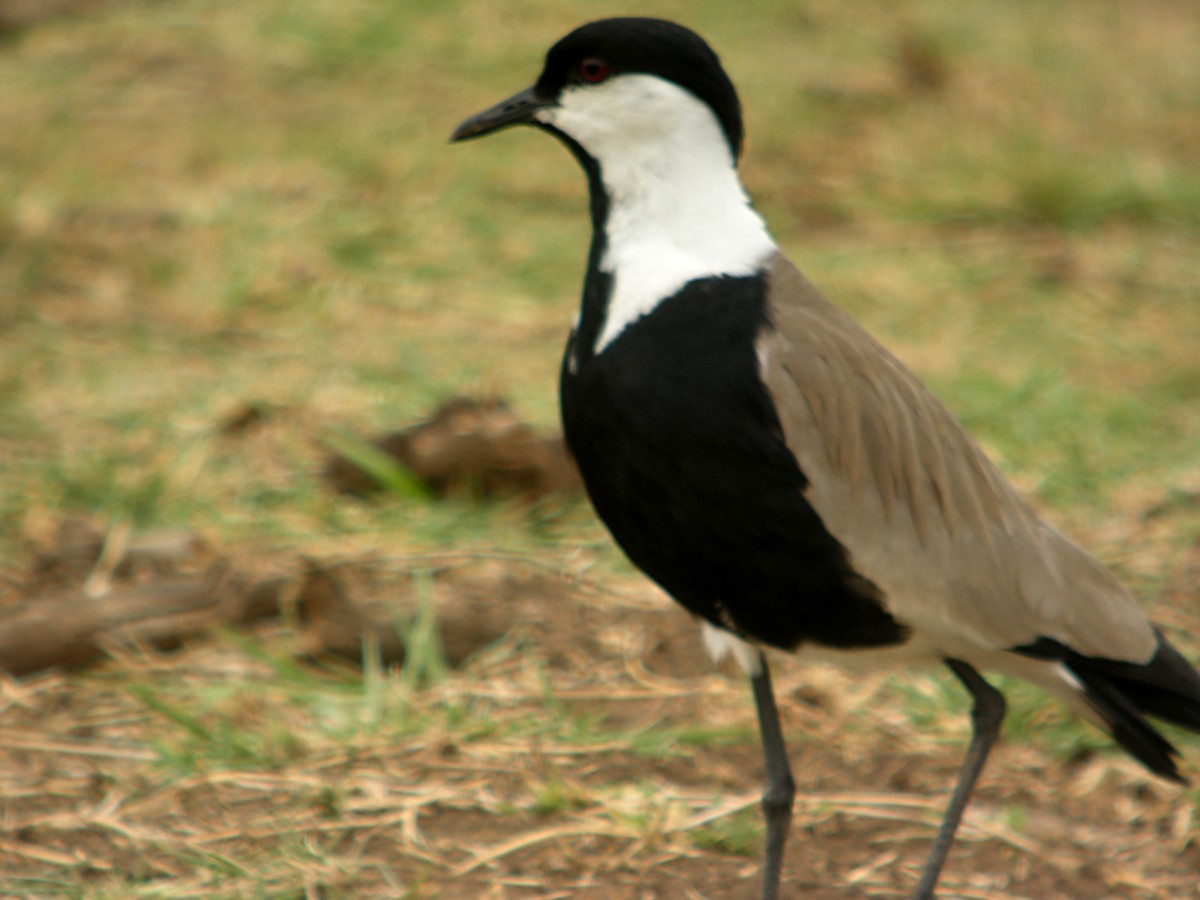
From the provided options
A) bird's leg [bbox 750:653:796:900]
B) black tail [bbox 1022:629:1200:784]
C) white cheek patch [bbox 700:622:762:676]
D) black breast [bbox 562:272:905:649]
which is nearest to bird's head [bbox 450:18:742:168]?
black breast [bbox 562:272:905:649]

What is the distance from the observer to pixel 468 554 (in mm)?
4195

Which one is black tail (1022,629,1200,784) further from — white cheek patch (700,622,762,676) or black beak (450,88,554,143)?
black beak (450,88,554,143)

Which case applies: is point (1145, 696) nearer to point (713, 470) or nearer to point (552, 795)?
point (713, 470)

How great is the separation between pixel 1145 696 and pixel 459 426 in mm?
2115

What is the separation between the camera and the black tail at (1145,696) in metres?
2.81

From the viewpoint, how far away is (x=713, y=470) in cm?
252

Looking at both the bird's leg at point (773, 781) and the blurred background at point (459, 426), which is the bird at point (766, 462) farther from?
the blurred background at point (459, 426)

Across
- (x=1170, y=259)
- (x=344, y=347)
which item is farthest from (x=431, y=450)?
(x=1170, y=259)

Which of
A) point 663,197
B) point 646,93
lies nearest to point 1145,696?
point 663,197

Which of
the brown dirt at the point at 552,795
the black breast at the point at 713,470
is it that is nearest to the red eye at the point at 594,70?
the black breast at the point at 713,470

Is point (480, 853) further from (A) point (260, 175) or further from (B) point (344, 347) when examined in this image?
(A) point (260, 175)

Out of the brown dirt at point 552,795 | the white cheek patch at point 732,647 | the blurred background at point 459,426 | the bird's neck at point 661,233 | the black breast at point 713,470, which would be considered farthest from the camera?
the blurred background at point 459,426

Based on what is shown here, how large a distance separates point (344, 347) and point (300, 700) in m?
2.50

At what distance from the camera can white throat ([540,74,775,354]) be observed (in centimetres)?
264
